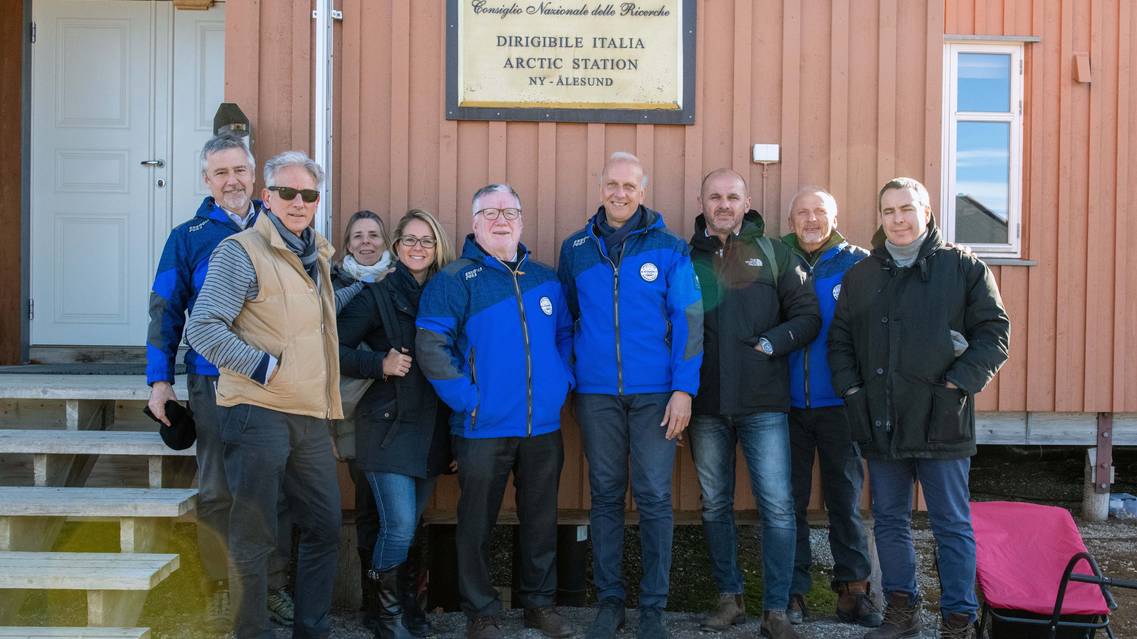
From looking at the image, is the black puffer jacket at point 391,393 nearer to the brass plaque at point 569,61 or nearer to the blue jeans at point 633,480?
the blue jeans at point 633,480

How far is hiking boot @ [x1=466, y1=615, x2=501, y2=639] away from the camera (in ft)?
12.7

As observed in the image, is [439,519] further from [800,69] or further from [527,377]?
[800,69]

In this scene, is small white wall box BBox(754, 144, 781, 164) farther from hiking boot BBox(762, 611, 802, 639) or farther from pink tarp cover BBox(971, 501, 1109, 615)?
hiking boot BBox(762, 611, 802, 639)

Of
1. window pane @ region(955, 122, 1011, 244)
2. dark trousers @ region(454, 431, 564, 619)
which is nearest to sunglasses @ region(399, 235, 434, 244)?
dark trousers @ region(454, 431, 564, 619)

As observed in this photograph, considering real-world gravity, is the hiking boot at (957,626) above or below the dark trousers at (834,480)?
below

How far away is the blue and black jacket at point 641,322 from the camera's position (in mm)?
3850

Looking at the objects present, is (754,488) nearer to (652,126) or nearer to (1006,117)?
(652,126)

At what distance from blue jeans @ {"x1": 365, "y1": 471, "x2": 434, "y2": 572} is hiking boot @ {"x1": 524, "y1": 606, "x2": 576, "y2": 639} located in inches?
23.8

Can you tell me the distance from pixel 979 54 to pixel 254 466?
6518 millimetres

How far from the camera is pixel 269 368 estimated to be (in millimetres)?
3180

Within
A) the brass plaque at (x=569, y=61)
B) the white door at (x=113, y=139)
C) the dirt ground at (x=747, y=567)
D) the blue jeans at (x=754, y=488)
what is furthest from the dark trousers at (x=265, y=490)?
the white door at (x=113, y=139)

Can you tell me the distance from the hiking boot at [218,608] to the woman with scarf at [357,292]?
56cm

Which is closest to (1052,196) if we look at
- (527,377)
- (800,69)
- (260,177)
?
(800,69)

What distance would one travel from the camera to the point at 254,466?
3.24m
